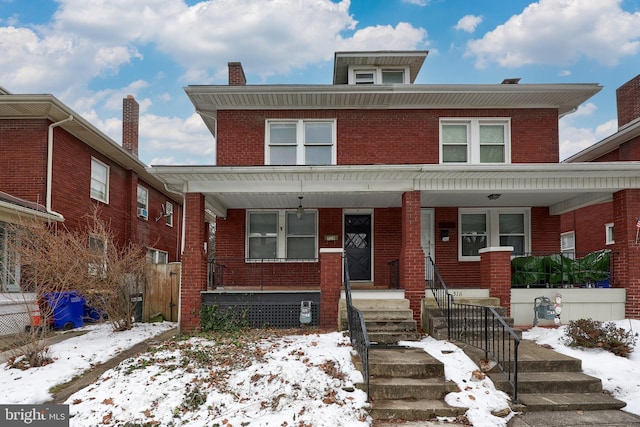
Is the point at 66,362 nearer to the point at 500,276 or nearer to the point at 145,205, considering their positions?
the point at 500,276

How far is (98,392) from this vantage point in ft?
18.9

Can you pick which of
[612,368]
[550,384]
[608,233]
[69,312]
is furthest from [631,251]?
[69,312]

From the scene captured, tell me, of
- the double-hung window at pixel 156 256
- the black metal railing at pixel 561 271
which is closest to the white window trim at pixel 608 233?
the black metal railing at pixel 561 271

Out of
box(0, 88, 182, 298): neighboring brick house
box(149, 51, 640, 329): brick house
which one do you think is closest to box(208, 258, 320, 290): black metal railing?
box(149, 51, 640, 329): brick house

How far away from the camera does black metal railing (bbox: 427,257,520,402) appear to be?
6.53 m

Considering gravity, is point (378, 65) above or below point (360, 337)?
above

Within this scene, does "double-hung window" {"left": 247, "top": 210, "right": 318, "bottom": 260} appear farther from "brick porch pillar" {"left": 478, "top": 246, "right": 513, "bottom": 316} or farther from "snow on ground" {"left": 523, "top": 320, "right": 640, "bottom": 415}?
"snow on ground" {"left": 523, "top": 320, "right": 640, "bottom": 415}

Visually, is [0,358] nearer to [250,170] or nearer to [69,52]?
[250,170]

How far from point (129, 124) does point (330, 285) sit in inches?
524

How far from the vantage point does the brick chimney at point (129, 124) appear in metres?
18.0

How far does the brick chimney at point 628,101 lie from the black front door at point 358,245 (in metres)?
11.4

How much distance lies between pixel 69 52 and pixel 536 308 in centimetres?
1935

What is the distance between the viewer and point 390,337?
830 centimetres

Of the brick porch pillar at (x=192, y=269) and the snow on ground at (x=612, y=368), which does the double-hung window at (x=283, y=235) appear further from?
the snow on ground at (x=612, y=368)
